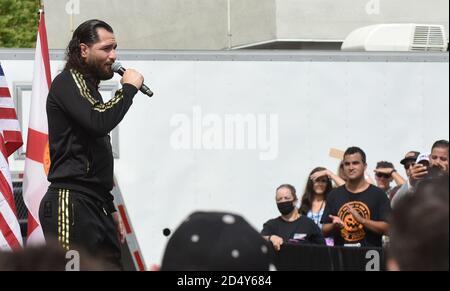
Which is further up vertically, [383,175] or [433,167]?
[433,167]

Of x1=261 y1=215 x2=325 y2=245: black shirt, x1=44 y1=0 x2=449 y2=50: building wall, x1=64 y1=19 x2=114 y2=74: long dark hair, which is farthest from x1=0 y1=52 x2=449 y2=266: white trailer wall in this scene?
x1=44 y1=0 x2=449 y2=50: building wall

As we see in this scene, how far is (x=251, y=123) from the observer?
9797mm

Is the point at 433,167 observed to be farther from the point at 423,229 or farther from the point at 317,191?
the point at 423,229

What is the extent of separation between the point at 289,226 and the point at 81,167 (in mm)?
3859

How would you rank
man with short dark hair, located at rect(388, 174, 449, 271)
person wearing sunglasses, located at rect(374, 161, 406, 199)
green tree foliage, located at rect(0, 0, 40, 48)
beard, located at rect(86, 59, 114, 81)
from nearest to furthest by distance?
man with short dark hair, located at rect(388, 174, 449, 271)
beard, located at rect(86, 59, 114, 81)
person wearing sunglasses, located at rect(374, 161, 406, 199)
green tree foliage, located at rect(0, 0, 40, 48)

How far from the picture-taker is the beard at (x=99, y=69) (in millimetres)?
5383

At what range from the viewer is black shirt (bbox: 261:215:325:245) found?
27.9 ft

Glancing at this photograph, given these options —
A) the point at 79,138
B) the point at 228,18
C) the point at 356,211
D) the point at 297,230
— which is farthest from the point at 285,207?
the point at 228,18

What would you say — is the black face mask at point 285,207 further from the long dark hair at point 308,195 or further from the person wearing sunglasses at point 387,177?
the person wearing sunglasses at point 387,177

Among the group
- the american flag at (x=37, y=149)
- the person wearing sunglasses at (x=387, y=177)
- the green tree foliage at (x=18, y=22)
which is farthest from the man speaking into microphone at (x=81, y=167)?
the green tree foliage at (x=18, y=22)

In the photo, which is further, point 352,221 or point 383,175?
point 383,175

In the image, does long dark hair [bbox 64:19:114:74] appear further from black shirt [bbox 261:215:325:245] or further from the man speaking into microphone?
black shirt [bbox 261:215:325:245]

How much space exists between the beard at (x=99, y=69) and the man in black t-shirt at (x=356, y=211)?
3.39 meters
